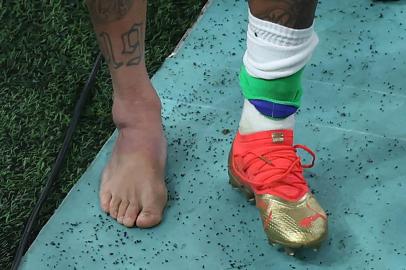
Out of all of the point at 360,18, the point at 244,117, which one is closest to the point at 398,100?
the point at 360,18

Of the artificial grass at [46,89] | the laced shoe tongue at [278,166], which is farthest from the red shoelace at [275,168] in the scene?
the artificial grass at [46,89]

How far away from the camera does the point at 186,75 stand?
5.25 feet

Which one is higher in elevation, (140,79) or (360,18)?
(140,79)

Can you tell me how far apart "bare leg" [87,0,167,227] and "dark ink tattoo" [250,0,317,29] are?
232 mm

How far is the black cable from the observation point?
4.28 feet

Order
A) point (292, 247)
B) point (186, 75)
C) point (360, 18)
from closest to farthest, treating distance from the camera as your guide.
Answer: point (292, 247) < point (186, 75) < point (360, 18)

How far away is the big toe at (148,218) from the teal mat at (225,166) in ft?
0.05

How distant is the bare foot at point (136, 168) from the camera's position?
4.21 feet

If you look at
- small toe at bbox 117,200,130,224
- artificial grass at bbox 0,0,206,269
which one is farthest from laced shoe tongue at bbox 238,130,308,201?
artificial grass at bbox 0,0,206,269

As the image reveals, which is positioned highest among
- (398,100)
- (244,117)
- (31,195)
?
(244,117)

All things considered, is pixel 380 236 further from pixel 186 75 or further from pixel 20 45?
pixel 20 45

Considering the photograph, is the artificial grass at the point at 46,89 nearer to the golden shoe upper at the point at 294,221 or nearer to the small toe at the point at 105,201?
the small toe at the point at 105,201

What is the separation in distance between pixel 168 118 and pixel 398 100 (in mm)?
465

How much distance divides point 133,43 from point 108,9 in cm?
8
